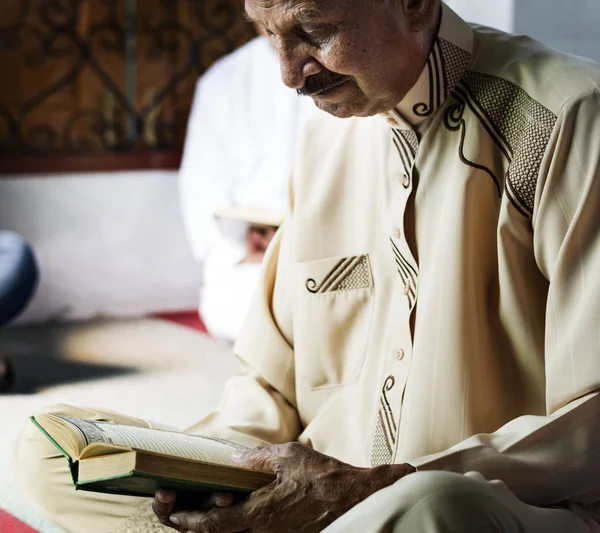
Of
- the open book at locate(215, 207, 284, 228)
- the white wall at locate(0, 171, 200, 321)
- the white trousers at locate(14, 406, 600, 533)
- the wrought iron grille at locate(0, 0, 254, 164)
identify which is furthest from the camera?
the white wall at locate(0, 171, 200, 321)

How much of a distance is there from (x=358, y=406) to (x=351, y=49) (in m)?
0.68

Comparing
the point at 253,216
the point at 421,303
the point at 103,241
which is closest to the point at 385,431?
the point at 421,303

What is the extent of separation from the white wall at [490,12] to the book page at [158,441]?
84.5 inches

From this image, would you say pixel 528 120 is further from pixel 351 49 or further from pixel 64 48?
pixel 64 48

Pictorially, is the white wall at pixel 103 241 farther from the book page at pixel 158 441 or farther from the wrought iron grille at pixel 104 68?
the book page at pixel 158 441

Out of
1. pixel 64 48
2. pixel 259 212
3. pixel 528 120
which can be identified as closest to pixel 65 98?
pixel 64 48

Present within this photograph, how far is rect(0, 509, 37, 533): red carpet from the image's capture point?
8.30 ft

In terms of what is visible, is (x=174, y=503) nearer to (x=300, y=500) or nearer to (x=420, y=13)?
(x=300, y=500)

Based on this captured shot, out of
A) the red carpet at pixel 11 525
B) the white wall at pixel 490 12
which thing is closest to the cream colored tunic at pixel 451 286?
the red carpet at pixel 11 525

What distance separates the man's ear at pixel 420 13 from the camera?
5.90ft

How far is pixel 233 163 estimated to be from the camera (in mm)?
5211

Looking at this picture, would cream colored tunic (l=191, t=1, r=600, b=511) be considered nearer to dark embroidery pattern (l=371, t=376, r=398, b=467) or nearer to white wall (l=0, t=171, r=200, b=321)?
dark embroidery pattern (l=371, t=376, r=398, b=467)

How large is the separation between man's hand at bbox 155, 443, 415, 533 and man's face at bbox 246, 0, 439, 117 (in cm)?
64

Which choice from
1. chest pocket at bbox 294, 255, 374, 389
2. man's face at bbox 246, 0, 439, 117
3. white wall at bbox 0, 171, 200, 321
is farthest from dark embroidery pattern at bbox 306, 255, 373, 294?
white wall at bbox 0, 171, 200, 321
